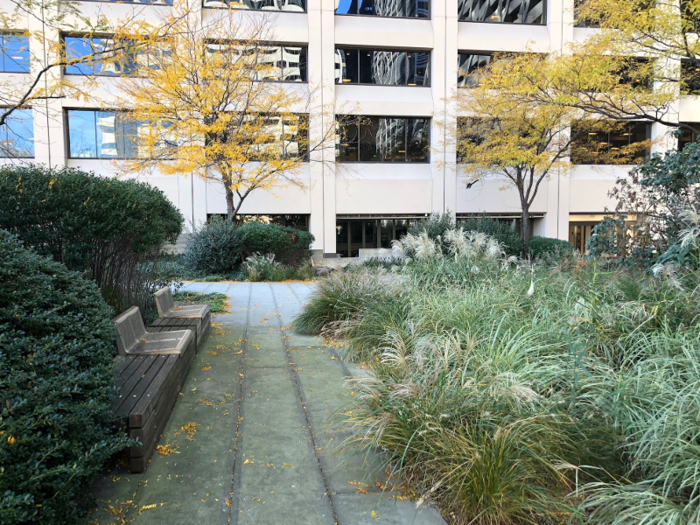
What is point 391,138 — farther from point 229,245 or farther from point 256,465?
point 256,465

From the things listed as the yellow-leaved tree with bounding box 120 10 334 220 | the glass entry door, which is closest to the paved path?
the yellow-leaved tree with bounding box 120 10 334 220

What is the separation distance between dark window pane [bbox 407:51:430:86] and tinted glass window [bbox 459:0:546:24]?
2.99 metres

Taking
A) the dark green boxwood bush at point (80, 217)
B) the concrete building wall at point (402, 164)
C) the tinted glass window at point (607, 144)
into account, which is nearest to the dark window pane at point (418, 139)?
the concrete building wall at point (402, 164)

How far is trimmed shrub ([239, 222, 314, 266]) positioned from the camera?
14.5m

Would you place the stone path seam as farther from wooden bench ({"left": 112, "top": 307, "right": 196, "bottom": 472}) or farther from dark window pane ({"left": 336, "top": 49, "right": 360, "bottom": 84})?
dark window pane ({"left": 336, "top": 49, "right": 360, "bottom": 84})

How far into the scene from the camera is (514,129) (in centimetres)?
1819

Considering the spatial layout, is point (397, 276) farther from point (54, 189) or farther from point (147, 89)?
point (147, 89)

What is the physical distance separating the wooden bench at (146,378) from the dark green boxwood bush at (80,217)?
0.77 metres

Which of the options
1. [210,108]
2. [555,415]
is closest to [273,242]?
[210,108]

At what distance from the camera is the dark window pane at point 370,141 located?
71.3ft

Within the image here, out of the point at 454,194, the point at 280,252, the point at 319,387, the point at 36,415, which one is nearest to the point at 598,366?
the point at 319,387

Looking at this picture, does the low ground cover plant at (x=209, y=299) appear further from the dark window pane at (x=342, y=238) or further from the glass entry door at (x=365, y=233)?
the glass entry door at (x=365, y=233)

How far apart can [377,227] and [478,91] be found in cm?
773

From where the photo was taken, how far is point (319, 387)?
4.34 meters
